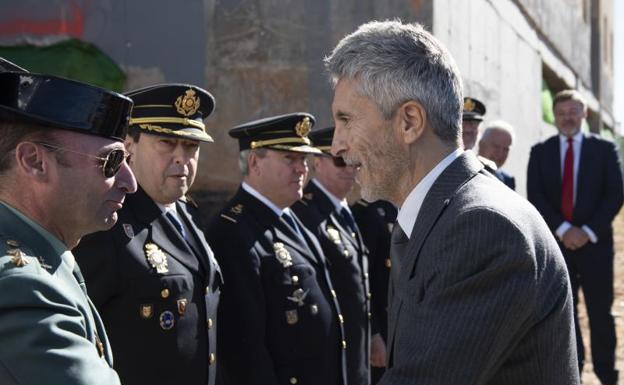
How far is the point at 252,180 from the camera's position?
400 centimetres

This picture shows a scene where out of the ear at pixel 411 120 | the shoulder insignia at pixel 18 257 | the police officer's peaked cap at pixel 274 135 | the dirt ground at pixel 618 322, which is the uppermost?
the ear at pixel 411 120

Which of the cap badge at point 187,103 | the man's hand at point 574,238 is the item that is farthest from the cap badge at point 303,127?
the man's hand at point 574,238

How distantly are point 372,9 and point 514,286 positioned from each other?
4972 millimetres

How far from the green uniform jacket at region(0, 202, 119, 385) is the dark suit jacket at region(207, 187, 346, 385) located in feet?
5.62

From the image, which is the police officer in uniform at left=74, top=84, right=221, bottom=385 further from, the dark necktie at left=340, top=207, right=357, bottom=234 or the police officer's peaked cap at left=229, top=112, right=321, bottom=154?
the dark necktie at left=340, top=207, right=357, bottom=234

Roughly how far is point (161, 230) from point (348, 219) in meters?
1.92

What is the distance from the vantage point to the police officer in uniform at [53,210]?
4.97 feet

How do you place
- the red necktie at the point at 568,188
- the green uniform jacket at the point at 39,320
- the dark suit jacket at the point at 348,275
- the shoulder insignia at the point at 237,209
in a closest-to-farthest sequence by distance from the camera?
the green uniform jacket at the point at 39,320 → the shoulder insignia at the point at 237,209 → the dark suit jacket at the point at 348,275 → the red necktie at the point at 568,188

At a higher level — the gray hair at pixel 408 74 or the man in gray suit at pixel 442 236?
the gray hair at pixel 408 74

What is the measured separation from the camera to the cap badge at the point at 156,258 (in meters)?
2.94

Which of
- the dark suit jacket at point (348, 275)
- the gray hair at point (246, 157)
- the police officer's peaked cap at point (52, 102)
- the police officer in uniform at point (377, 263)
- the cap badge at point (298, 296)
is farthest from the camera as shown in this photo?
the police officer in uniform at point (377, 263)

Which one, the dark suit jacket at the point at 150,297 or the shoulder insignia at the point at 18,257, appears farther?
the dark suit jacket at the point at 150,297

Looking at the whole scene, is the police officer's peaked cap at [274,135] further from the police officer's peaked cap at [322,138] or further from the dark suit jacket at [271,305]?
the police officer's peaked cap at [322,138]

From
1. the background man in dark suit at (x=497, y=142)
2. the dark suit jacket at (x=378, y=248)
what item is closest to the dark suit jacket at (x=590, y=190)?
the background man in dark suit at (x=497, y=142)
